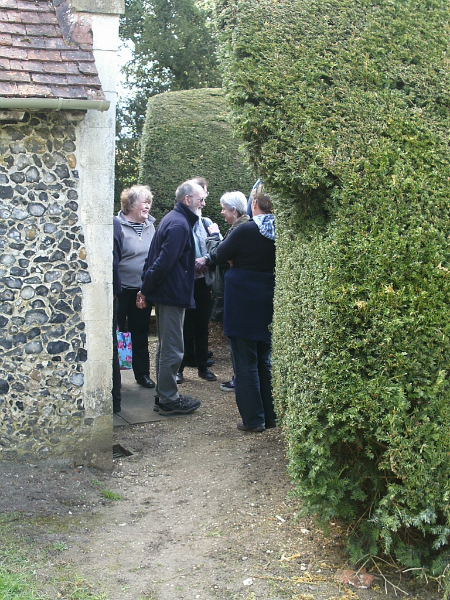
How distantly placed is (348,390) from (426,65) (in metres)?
2.15

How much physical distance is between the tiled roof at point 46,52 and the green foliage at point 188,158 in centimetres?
452

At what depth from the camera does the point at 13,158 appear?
443 centimetres

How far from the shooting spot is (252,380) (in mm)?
5473

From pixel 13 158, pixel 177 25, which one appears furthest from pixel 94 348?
pixel 177 25

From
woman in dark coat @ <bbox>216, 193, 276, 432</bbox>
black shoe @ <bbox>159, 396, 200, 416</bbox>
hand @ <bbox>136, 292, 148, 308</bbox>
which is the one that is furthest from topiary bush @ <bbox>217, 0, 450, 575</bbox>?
hand @ <bbox>136, 292, 148, 308</bbox>

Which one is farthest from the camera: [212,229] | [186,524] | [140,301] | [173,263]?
[212,229]

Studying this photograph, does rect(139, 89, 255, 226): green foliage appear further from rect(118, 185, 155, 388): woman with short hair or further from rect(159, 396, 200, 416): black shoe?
rect(159, 396, 200, 416): black shoe

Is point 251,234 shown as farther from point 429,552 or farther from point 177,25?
point 177,25

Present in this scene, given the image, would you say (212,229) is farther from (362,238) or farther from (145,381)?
(362,238)

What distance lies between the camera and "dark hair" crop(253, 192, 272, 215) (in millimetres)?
5430

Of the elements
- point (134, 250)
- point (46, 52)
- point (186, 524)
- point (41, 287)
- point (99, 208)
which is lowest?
point (186, 524)

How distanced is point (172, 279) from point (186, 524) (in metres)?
2.45

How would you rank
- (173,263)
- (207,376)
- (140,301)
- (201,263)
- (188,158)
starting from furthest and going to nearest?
(188,158) → (207,376) → (201,263) → (140,301) → (173,263)

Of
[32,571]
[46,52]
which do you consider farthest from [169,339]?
[32,571]
